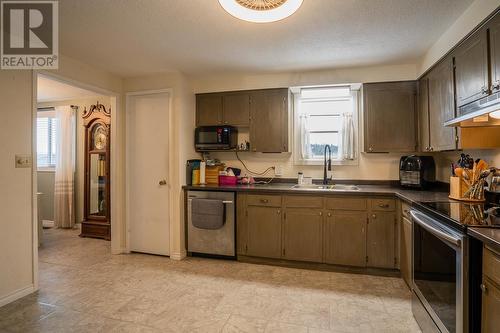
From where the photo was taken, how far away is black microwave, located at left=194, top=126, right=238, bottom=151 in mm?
3439

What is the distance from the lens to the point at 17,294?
7.50 ft

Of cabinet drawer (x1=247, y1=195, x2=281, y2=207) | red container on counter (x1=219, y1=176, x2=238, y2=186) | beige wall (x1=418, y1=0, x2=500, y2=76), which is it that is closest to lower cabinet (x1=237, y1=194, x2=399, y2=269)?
cabinet drawer (x1=247, y1=195, x2=281, y2=207)

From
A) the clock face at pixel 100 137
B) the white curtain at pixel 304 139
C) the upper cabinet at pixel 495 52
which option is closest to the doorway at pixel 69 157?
the clock face at pixel 100 137

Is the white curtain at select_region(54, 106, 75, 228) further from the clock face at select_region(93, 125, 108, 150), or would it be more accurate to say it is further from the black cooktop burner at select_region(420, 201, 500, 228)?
the black cooktop burner at select_region(420, 201, 500, 228)

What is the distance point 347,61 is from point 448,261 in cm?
232

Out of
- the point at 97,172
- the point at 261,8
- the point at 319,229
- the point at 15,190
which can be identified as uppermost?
the point at 261,8

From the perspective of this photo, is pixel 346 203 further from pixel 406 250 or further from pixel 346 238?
pixel 406 250

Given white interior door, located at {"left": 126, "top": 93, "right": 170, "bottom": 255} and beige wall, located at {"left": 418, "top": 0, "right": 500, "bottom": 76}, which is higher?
beige wall, located at {"left": 418, "top": 0, "right": 500, "bottom": 76}

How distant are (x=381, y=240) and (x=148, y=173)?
9.59 feet

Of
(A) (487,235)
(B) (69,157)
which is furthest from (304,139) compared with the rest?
(B) (69,157)

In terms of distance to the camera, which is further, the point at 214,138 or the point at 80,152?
the point at 80,152

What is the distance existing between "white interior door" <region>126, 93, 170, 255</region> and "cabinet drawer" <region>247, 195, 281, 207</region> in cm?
114

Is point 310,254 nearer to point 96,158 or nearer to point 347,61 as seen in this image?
point 347,61

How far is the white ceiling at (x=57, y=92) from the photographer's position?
380 cm
